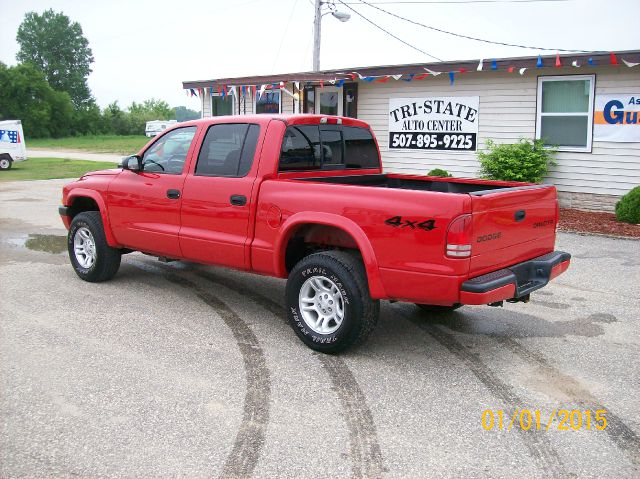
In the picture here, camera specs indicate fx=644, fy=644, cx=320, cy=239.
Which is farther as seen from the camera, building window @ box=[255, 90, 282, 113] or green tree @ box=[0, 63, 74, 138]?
green tree @ box=[0, 63, 74, 138]

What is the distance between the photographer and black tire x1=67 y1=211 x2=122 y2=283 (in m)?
6.83

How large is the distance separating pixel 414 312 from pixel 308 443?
2.82m

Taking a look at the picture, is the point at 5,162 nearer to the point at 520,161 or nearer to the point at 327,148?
the point at 520,161

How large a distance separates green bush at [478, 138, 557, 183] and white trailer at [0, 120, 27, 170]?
A: 1893 centimetres

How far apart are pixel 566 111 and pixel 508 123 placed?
1.20 meters

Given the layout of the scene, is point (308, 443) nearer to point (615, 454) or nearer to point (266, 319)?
point (615, 454)

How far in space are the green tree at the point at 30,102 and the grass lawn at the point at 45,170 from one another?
116 ft

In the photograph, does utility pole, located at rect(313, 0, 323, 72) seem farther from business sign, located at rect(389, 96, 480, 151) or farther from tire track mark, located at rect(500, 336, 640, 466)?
tire track mark, located at rect(500, 336, 640, 466)

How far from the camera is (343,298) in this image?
473 centimetres

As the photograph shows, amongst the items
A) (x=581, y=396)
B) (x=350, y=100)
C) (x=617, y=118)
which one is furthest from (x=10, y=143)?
(x=581, y=396)

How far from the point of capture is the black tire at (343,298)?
4.68 m

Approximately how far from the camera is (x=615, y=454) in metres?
3.47

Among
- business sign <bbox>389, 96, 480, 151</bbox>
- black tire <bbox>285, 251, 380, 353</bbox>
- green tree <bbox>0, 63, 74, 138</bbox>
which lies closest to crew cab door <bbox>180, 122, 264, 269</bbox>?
black tire <bbox>285, 251, 380, 353</bbox>

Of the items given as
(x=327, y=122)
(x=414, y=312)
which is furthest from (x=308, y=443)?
(x=327, y=122)
